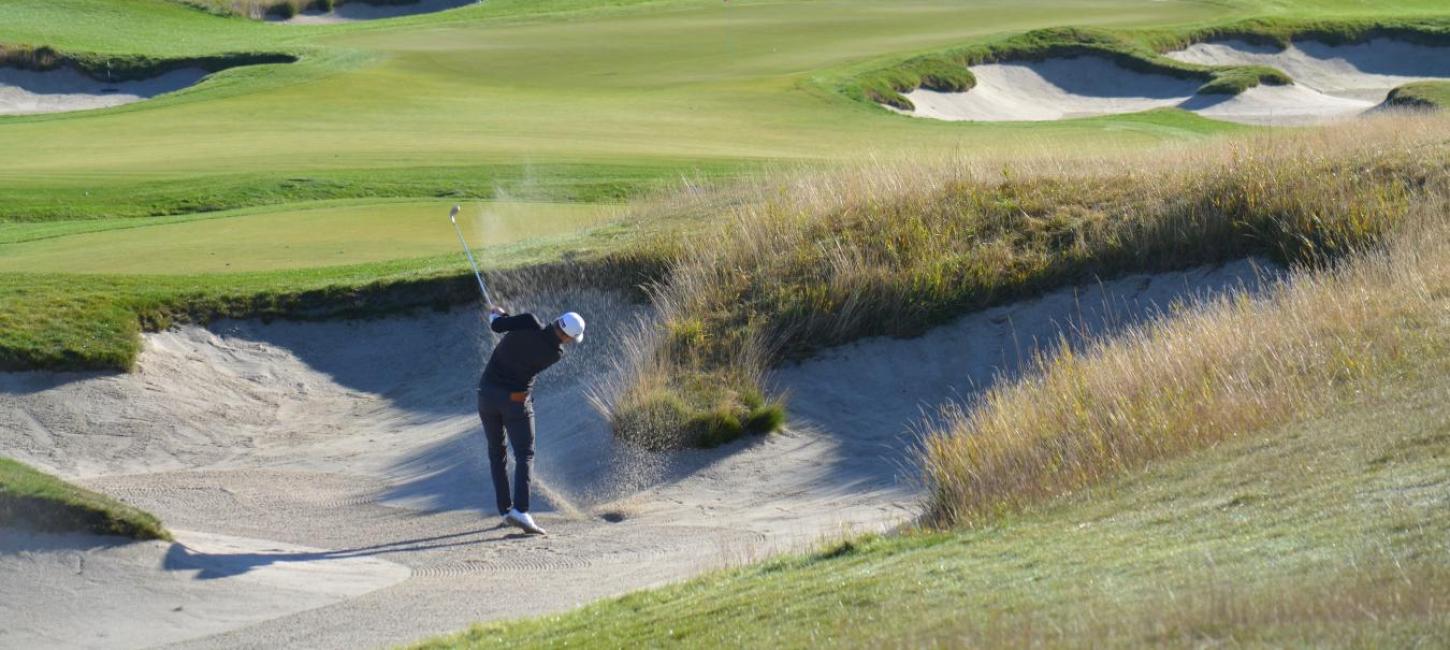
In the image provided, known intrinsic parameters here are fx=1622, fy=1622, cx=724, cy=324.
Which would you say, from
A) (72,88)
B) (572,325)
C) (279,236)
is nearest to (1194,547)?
(572,325)

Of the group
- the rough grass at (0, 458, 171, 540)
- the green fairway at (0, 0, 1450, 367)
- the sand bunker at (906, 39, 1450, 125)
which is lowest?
the sand bunker at (906, 39, 1450, 125)

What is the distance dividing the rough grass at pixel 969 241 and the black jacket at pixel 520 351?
1865 millimetres

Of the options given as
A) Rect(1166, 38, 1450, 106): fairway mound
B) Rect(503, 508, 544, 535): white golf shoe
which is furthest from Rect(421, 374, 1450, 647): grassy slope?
Rect(1166, 38, 1450, 106): fairway mound

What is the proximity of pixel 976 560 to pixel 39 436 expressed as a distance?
10.2 m

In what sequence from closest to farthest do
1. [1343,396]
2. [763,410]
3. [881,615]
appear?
[881,615], [1343,396], [763,410]

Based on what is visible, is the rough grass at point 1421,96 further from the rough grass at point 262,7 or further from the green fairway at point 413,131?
the rough grass at point 262,7

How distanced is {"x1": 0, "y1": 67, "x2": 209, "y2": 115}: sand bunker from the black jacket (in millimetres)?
35742

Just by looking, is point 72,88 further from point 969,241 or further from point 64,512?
point 64,512

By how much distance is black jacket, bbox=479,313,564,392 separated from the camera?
39.7 ft

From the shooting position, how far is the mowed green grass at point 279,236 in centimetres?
1903

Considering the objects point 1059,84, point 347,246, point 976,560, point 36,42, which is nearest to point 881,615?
point 976,560

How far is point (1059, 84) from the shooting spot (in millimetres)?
44875

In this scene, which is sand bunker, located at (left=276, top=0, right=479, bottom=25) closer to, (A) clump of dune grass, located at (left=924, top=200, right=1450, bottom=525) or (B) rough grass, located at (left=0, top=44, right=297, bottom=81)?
(B) rough grass, located at (left=0, top=44, right=297, bottom=81)

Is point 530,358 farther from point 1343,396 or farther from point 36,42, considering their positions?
point 36,42
